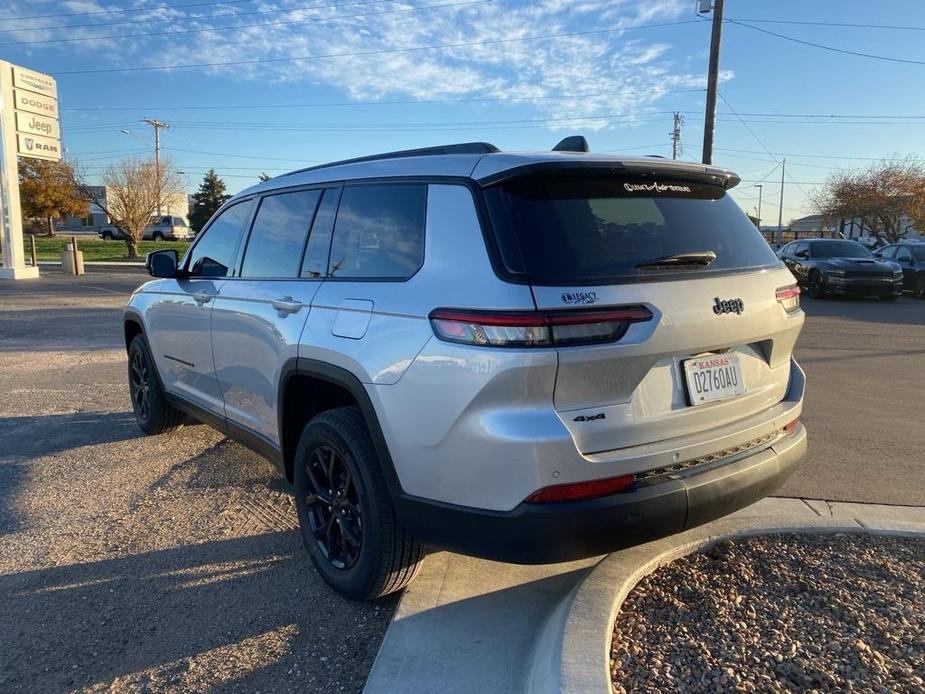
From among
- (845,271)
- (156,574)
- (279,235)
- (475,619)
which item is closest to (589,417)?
(475,619)

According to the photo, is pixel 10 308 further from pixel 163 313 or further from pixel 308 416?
pixel 308 416

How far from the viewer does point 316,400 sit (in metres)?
3.48

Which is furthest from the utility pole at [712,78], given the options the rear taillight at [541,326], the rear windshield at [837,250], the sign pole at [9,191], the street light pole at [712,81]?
the sign pole at [9,191]

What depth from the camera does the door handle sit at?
10.9 ft

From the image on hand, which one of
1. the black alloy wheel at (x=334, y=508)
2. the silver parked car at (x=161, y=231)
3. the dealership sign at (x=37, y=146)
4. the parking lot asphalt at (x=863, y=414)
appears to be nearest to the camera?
the black alloy wheel at (x=334, y=508)

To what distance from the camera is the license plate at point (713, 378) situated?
264 cm

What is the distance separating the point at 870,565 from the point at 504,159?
99.4 inches

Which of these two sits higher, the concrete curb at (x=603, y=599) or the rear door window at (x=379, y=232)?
the rear door window at (x=379, y=232)

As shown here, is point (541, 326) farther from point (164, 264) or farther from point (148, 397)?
point (148, 397)

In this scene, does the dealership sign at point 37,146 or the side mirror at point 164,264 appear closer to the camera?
the side mirror at point 164,264

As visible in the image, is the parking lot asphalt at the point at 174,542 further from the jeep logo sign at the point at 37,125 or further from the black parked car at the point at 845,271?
the jeep logo sign at the point at 37,125

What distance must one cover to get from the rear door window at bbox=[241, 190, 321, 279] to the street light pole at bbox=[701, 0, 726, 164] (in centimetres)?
1891

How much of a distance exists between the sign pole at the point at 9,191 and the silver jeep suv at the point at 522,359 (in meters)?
22.9

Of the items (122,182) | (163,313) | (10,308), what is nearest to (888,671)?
(163,313)
